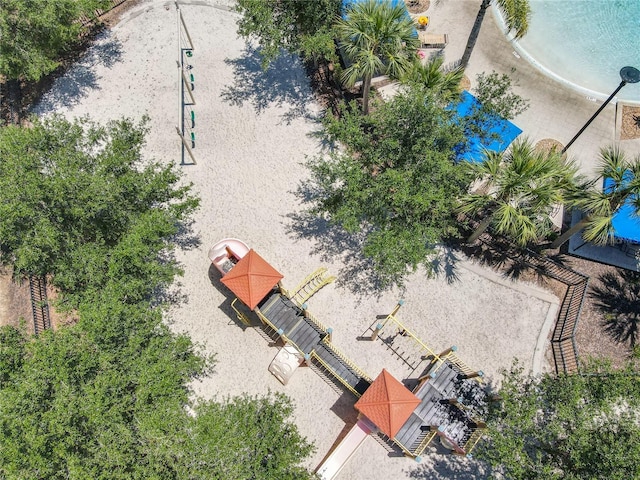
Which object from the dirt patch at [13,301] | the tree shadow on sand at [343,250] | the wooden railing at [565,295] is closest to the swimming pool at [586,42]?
the wooden railing at [565,295]

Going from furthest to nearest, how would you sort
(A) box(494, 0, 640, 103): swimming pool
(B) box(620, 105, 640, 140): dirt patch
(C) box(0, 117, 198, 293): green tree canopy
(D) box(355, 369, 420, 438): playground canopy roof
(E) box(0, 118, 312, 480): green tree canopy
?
(A) box(494, 0, 640, 103): swimming pool → (B) box(620, 105, 640, 140): dirt patch → (D) box(355, 369, 420, 438): playground canopy roof → (C) box(0, 117, 198, 293): green tree canopy → (E) box(0, 118, 312, 480): green tree canopy

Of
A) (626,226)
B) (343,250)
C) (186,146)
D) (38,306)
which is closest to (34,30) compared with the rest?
(186,146)

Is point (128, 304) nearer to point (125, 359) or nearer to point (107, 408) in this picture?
point (125, 359)

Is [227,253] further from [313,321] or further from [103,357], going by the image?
[103,357]

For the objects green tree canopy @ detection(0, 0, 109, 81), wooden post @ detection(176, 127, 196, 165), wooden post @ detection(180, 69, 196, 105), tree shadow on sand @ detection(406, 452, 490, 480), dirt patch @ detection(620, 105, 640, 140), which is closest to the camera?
tree shadow on sand @ detection(406, 452, 490, 480)

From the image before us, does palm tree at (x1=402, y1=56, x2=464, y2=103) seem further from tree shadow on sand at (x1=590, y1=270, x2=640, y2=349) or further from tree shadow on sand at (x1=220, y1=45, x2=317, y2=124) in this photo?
tree shadow on sand at (x1=590, y1=270, x2=640, y2=349)

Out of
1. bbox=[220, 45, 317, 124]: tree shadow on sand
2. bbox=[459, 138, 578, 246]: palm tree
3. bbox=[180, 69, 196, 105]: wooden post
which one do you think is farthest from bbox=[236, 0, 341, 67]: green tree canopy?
bbox=[459, 138, 578, 246]: palm tree
